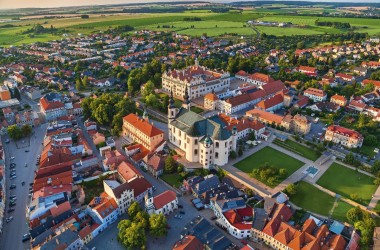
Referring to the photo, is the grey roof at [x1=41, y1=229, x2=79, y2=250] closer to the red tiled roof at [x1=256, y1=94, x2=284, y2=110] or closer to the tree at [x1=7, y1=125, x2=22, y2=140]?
the tree at [x1=7, y1=125, x2=22, y2=140]

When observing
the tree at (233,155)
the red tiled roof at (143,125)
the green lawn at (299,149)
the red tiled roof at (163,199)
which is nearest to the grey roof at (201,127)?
the red tiled roof at (143,125)

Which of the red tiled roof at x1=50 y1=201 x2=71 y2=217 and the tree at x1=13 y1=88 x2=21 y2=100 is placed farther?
the tree at x1=13 y1=88 x2=21 y2=100

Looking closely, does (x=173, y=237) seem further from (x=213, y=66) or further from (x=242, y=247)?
(x=213, y=66)

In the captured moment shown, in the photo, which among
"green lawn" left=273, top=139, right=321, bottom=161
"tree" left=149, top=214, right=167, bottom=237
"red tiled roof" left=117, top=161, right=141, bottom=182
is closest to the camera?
"tree" left=149, top=214, right=167, bottom=237

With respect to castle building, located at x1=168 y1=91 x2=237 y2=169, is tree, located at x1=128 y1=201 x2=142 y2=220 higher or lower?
lower

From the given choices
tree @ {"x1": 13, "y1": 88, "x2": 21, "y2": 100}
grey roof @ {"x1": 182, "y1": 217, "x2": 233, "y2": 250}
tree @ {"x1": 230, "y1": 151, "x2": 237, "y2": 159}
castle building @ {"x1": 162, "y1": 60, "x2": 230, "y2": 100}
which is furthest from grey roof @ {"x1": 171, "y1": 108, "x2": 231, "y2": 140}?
tree @ {"x1": 13, "y1": 88, "x2": 21, "y2": 100}

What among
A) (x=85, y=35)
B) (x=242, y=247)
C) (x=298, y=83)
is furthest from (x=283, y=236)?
(x=85, y=35)

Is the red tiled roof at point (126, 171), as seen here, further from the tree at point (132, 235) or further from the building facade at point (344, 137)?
the building facade at point (344, 137)
